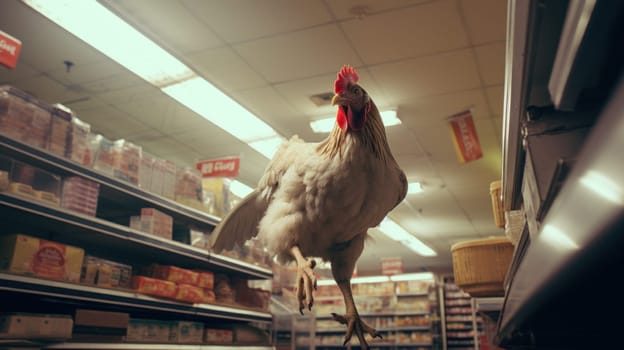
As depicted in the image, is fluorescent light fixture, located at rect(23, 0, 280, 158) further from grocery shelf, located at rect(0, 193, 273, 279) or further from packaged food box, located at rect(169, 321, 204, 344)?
packaged food box, located at rect(169, 321, 204, 344)

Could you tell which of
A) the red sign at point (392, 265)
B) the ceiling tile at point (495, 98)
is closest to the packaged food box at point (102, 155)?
the ceiling tile at point (495, 98)

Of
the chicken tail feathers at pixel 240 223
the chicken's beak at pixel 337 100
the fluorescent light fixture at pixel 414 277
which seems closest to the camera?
the chicken's beak at pixel 337 100

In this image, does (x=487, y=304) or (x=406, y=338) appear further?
(x=406, y=338)

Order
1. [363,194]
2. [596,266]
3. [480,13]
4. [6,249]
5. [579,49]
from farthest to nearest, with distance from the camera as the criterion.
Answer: [480,13] → [6,249] → [363,194] → [579,49] → [596,266]

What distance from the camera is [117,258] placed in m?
3.86

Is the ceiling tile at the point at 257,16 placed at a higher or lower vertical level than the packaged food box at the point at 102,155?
higher

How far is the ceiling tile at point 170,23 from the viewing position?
150 inches

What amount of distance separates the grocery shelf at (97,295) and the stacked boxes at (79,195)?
0.47m

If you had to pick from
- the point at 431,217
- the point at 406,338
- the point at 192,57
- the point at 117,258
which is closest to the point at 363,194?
the point at 117,258

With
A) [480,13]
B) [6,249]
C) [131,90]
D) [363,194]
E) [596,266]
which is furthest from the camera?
[131,90]

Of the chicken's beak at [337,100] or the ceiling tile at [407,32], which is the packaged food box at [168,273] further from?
the chicken's beak at [337,100]

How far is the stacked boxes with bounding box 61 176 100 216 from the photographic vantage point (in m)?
2.90

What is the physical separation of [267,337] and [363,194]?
4132 millimetres

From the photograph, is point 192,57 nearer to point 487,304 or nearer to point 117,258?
point 117,258
